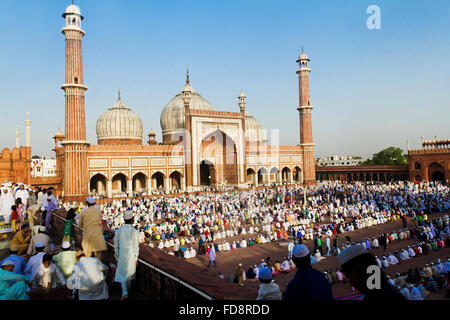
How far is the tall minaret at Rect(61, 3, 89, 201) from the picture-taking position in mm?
23047

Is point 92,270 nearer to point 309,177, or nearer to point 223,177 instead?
point 223,177

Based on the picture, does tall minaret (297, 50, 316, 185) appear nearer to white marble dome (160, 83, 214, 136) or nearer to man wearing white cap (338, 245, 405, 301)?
white marble dome (160, 83, 214, 136)

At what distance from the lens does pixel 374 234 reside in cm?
1423

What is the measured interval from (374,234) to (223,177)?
21.0 metres

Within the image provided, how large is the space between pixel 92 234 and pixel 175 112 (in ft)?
107

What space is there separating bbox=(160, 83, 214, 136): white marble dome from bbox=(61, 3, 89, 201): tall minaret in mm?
12957

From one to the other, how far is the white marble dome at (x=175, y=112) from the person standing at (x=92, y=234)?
30.8 meters

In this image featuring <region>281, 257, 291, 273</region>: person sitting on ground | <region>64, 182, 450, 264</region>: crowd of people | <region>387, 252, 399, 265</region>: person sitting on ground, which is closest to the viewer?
<region>281, 257, 291, 273</region>: person sitting on ground


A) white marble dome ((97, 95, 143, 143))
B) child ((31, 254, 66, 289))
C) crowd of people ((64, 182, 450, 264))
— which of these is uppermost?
white marble dome ((97, 95, 143, 143))

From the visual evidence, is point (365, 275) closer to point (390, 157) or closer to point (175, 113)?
point (175, 113)

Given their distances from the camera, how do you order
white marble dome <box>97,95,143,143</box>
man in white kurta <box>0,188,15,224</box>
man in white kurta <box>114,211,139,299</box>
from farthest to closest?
white marble dome <box>97,95,143,143</box> < man in white kurta <box>0,188,15,224</box> < man in white kurta <box>114,211,139,299</box>

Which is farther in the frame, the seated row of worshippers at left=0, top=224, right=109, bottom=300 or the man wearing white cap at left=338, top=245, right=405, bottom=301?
the seated row of worshippers at left=0, top=224, right=109, bottom=300

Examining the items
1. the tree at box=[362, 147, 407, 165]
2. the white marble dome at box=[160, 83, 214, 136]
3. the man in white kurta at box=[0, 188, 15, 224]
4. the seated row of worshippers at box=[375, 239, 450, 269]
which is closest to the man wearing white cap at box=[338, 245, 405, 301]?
the seated row of worshippers at box=[375, 239, 450, 269]

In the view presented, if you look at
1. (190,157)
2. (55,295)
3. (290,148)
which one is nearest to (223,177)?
(190,157)
